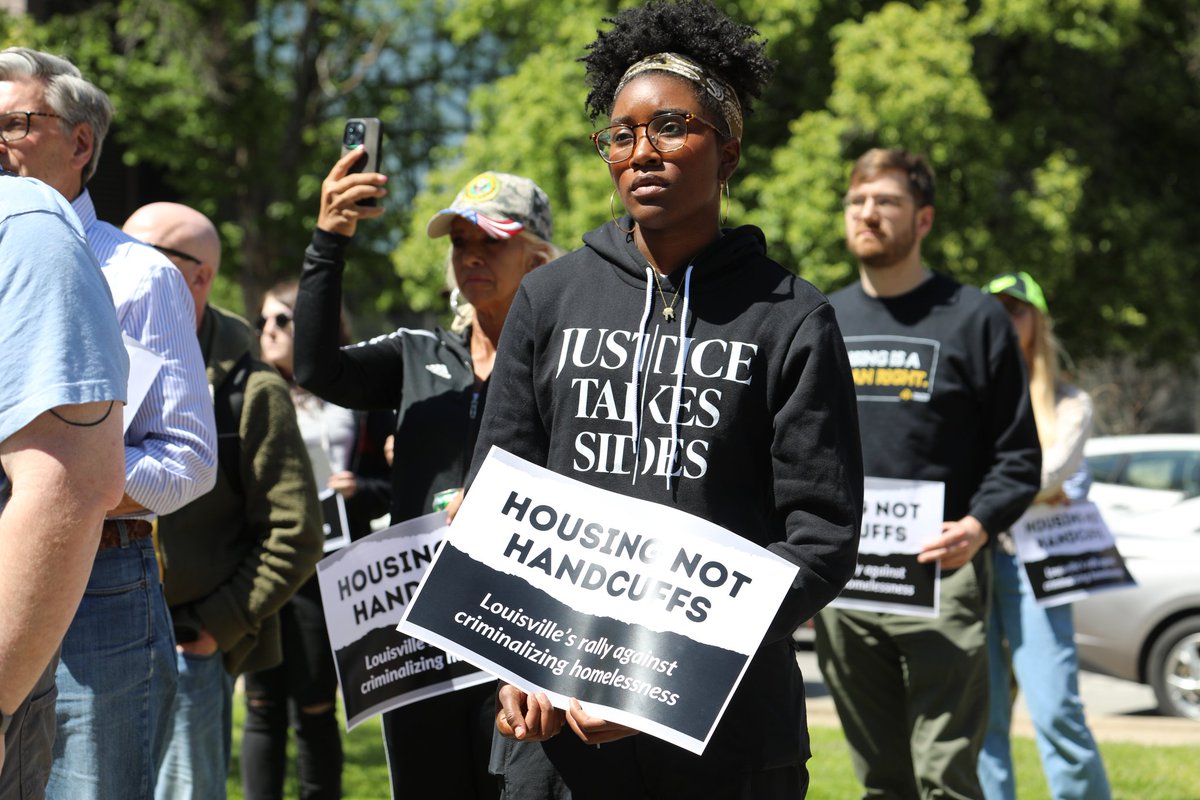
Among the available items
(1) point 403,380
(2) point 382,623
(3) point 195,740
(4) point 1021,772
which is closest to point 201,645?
(3) point 195,740

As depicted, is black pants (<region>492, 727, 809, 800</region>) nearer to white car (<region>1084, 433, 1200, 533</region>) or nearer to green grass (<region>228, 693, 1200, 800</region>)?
green grass (<region>228, 693, 1200, 800</region>)

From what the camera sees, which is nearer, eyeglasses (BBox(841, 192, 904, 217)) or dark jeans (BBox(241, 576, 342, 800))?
eyeglasses (BBox(841, 192, 904, 217))

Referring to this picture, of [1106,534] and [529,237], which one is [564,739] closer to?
[529,237]

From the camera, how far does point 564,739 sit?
2697 millimetres

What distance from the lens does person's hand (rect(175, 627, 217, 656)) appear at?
4117mm

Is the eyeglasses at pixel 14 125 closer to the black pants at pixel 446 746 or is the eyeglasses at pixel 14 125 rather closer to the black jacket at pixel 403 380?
the black jacket at pixel 403 380

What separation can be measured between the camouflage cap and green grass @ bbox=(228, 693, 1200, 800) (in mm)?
3262

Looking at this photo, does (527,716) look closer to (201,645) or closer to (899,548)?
(201,645)

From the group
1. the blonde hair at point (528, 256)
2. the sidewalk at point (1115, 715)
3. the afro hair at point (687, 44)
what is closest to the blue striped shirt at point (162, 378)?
the blonde hair at point (528, 256)

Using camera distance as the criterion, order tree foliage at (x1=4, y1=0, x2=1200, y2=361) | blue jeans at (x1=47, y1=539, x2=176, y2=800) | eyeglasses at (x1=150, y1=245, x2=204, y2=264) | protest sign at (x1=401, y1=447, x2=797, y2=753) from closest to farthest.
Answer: protest sign at (x1=401, y1=447, x2=797, y2=753), blue jeans at (x1=47, y1=539, x2=176, y2=800), eyeglasses at (x1=150, y1=245, x2=204, y2=264), tree foliage at (x1=4, y1=0, x2=1200, y2=361)

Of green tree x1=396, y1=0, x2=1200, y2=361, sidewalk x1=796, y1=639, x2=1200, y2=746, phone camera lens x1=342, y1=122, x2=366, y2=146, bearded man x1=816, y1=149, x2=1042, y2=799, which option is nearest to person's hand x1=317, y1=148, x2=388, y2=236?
phone camera lens x1=342, y1=122, x2=366, y2=146

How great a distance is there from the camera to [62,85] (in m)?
3.18

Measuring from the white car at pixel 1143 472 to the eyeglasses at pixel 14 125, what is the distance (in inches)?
334

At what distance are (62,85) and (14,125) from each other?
0.48 ft
